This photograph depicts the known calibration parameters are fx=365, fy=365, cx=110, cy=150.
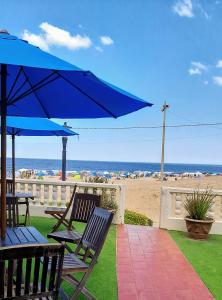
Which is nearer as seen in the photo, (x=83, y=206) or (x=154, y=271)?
(x=154, y=271)

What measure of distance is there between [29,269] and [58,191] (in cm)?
603

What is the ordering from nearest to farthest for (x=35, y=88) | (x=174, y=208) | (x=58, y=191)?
(x=35, y=88), (x=174, y=208), (x=58, y=191)

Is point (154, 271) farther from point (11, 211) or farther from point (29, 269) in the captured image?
point (29, 269)

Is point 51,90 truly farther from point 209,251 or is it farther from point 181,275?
point 209,251

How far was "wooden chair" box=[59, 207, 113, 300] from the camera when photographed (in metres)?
3.33

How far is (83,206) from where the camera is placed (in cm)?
597

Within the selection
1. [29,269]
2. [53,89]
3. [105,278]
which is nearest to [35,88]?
[53,89]

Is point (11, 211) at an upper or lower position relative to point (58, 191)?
upper

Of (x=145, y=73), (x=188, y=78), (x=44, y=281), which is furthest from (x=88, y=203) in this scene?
(x=188, y=78)

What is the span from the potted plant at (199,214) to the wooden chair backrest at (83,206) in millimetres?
2095

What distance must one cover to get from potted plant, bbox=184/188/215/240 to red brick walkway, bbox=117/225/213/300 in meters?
0.52

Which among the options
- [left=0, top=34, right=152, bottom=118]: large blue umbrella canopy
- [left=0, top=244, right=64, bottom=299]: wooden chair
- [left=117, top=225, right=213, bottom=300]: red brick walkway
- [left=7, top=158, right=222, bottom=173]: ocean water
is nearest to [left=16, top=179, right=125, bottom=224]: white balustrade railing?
[left=117, top=225, right=213, bottom=300]: red brick walkway

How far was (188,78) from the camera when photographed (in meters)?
47.9

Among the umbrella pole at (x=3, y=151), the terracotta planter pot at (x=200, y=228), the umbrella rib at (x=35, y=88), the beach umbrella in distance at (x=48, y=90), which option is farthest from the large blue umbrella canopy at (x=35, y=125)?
the terracotta planter pot at (x=200, y=228)
